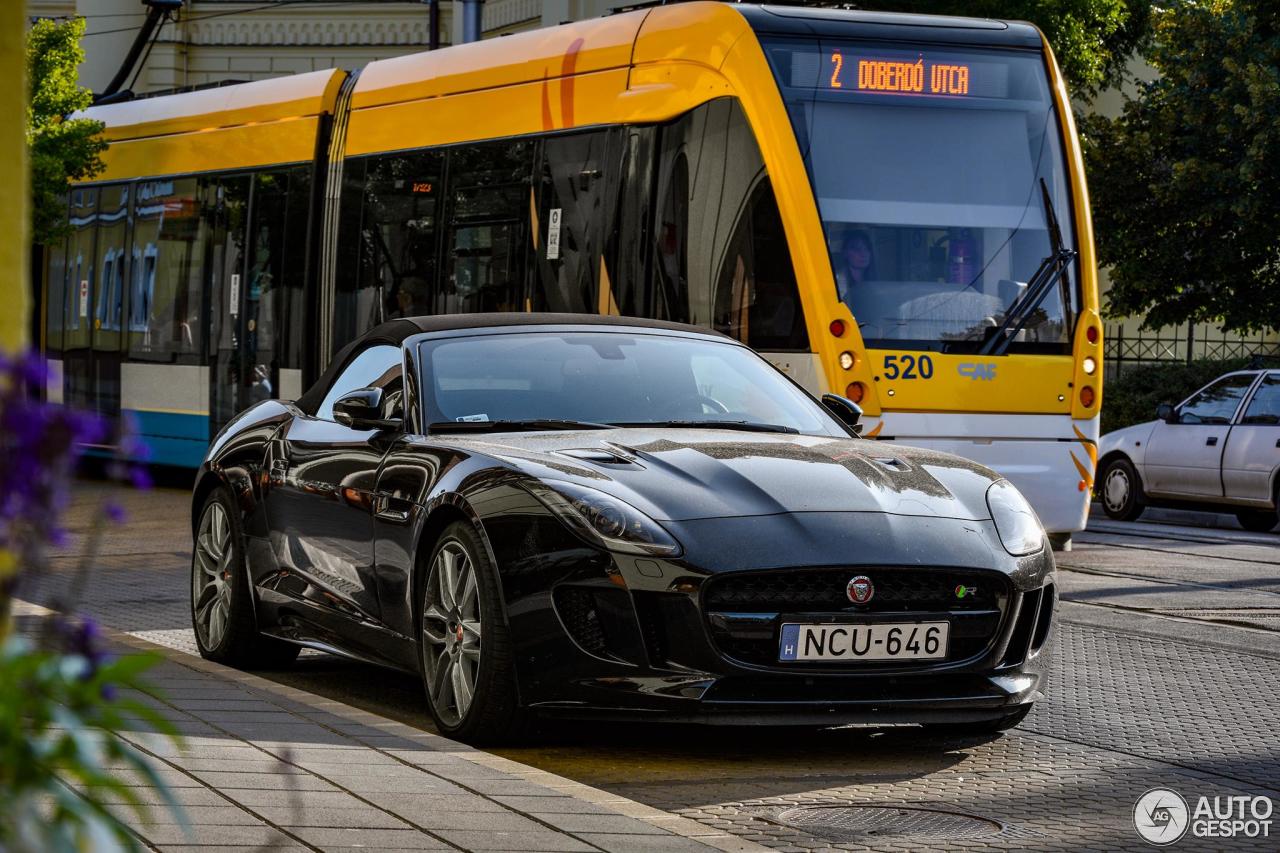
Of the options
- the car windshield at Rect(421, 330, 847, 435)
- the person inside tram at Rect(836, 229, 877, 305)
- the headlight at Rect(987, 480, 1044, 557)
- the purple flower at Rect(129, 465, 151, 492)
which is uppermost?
the person inside tram at Rect(836, 229, 877, 305)

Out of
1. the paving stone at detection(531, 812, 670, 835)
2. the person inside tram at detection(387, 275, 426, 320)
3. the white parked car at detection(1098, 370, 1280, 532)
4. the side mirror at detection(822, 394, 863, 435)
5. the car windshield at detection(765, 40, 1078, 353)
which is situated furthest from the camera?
the white parked car at detection(1098, 370, 1280, 532)

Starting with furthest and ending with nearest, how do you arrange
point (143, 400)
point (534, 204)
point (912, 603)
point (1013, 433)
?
point (143, 400) → point (534, 204) → point (1013, 433) → point (912, 603)

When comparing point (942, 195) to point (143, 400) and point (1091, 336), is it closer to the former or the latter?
point (1091, 336)

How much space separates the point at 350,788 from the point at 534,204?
10329 millimetres

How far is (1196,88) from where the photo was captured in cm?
2911

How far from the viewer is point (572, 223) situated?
14.8 m

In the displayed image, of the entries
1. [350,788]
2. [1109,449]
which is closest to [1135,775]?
[350,788]

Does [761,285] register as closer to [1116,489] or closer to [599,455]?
[599,455]

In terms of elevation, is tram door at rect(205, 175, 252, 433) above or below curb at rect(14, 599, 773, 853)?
above

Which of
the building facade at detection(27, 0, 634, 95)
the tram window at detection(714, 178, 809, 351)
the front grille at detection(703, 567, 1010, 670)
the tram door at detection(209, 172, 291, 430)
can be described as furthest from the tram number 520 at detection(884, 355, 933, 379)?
the building facade at detection(27, 0, 634, 95)

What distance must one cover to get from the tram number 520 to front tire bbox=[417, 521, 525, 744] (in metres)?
6.41

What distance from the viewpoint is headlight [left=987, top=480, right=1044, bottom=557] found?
6.80m

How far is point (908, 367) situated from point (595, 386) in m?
5.60

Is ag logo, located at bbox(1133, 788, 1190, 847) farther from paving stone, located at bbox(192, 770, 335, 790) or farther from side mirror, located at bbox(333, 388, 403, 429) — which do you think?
side mirror, located at bbox(333, 388, 403, 429)
